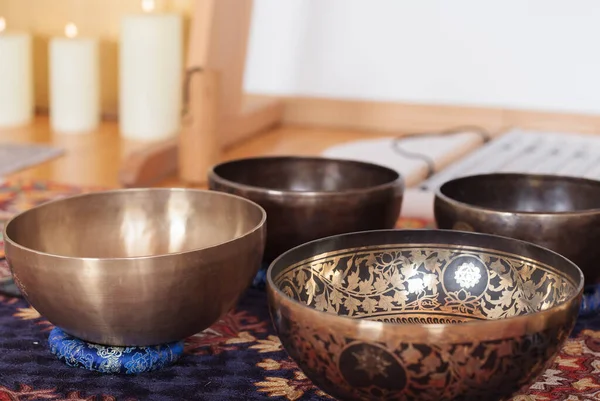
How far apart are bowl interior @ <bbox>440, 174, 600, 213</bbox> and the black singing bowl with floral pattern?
19cm

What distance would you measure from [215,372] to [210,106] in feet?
2.84

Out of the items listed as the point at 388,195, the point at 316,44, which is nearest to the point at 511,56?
the point at 316,44

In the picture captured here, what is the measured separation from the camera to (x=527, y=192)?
978mm

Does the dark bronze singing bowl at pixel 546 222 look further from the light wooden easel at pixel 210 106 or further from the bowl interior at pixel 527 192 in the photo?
the light wooden easel at pixel 210 106

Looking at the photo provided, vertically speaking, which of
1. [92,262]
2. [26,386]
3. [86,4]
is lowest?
[26,386]

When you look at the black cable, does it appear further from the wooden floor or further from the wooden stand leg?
the wooden stand leg

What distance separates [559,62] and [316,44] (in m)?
0.55

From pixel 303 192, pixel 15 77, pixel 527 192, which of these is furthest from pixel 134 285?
pixel 15 77

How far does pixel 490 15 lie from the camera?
1969 millimetres

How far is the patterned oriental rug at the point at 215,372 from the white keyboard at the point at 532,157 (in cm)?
65

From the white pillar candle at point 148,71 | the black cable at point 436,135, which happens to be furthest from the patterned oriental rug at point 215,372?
the white pillar candle at point 148,71

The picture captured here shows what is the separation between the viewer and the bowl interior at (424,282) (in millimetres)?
723

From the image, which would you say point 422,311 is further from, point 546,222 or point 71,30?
point 71,30

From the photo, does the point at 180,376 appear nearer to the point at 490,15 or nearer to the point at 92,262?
the point at 92,262
